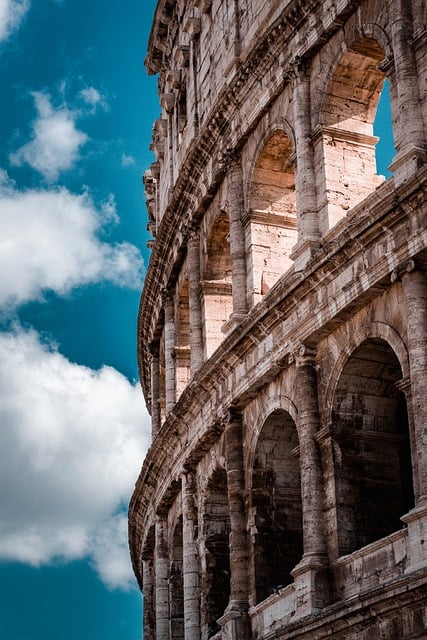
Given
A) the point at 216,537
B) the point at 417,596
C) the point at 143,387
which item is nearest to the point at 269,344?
the point at 216,537

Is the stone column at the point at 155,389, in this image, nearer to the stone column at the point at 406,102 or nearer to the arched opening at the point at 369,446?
the arched opening at the point at 369,446

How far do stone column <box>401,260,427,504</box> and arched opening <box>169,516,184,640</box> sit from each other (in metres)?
10.8

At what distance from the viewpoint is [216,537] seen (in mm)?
23438

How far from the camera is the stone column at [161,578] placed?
27.2m

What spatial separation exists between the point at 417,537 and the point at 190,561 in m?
8.72

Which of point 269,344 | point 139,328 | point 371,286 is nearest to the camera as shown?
point 371,286

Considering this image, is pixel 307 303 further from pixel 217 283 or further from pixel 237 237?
pixel 217 283

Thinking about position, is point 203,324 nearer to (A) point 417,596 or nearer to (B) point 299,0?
(B) point 299,0

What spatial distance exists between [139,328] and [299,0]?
12.9m

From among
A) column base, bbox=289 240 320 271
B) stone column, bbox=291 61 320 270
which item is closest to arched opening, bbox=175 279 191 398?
stone column, bbox=291 61 320 270

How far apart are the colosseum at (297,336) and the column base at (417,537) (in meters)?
0.04

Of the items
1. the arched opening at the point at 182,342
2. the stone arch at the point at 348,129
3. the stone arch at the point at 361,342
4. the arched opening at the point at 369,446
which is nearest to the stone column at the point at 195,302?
the arched opening at the point at 182,342

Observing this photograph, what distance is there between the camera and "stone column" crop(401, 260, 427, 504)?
1606 centimetres

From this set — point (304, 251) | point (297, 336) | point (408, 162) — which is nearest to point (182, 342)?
point (304, 251)
